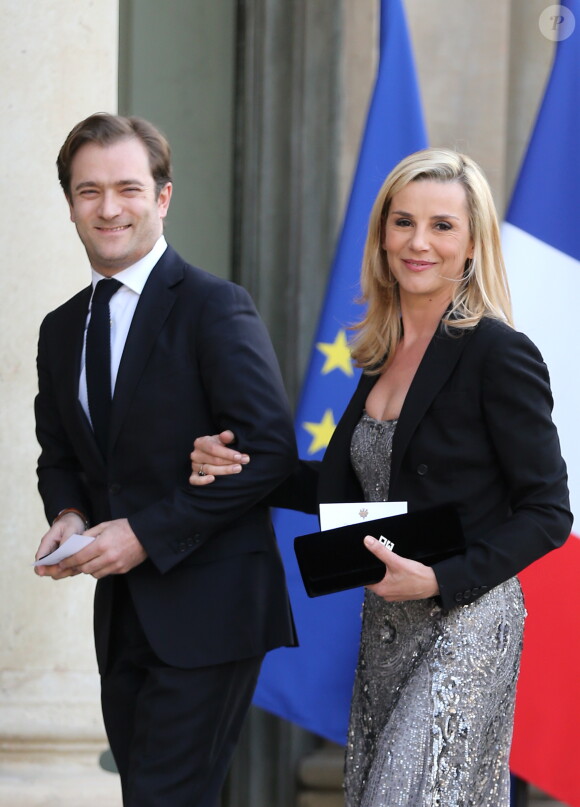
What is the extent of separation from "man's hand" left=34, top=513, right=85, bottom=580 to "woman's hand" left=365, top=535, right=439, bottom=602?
0.72 m

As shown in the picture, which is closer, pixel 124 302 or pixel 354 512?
pixel 354 512

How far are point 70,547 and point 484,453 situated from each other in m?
0.88

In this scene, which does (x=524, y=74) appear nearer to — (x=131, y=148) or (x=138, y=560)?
(x=131, y=148)

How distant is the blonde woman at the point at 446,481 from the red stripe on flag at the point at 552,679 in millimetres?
996

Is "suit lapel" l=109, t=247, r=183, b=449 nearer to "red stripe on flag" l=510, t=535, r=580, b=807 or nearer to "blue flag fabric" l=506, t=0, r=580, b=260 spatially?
"blue flag fabric" l=506, t=0, r=580, b=260

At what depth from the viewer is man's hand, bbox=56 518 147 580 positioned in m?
2.55

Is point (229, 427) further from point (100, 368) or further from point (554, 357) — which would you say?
point (554, 357)

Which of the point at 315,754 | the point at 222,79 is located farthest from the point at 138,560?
the point at 222,79

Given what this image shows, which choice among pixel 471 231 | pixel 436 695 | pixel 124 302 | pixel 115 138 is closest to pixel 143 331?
pixel 124 302

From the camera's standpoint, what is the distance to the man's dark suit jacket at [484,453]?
229 cm

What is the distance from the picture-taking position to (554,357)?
345 cm

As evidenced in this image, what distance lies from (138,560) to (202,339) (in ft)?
1.63

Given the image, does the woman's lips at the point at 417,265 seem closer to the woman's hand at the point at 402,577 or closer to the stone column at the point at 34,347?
the woman's hand at the point at 402,577

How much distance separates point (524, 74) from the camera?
14.3 ft
